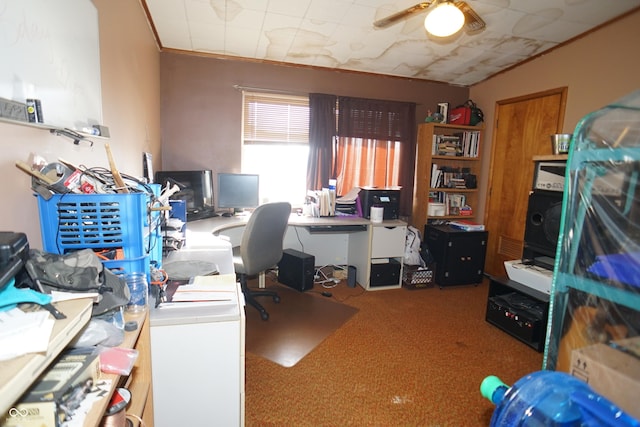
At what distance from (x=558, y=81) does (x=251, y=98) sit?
3.09m

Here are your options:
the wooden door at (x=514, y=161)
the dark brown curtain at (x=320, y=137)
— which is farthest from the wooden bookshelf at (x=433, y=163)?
the dark brown curtain at (x=320, y=137)

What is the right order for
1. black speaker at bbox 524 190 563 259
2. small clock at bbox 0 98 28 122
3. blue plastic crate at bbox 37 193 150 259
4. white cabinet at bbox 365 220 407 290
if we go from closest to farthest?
small clock at bbox 0 98 28 122 < blue plastic crate at bbox 37 193 150 259 < black speaker at bbox 524 190 563 259 < white cabinet at bbox 365 220 407 290

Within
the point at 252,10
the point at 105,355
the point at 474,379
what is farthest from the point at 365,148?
the point at 105,355

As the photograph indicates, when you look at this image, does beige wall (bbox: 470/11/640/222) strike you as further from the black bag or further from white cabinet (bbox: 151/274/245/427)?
the black bag

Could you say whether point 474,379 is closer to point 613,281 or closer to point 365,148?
point 613,281

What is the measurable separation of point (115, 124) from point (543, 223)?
2842 millimetres

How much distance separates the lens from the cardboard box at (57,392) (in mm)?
543

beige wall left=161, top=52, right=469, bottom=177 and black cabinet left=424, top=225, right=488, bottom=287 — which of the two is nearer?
beige wall left=161, top=52, right=469, bottom=177

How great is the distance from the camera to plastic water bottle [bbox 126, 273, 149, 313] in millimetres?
1072

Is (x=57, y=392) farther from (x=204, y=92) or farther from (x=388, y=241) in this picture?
(x=204, y=92)

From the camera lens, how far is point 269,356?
85.1 inches

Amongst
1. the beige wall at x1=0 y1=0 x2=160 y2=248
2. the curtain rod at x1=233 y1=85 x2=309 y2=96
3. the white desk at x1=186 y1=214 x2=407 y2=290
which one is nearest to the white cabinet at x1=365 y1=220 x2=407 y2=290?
the white desk at x1=186 y1=214 x2=407 y2=290

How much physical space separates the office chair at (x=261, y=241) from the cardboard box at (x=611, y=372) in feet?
6.39

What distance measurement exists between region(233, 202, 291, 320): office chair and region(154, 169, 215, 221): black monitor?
67 centimetres
